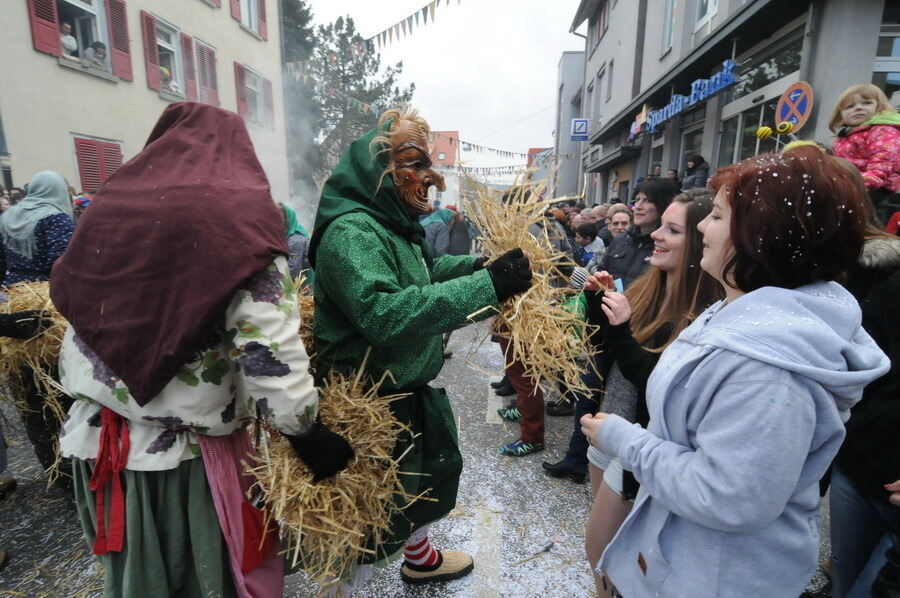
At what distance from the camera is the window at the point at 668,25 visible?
1140 centimetres

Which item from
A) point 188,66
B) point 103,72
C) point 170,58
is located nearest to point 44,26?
point 103,72

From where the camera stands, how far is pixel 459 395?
15.6ft

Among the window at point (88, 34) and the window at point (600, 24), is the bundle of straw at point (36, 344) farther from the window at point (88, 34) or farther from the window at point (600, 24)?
the window at point (600, 24)

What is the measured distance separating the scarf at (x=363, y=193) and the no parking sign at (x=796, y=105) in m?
5.80

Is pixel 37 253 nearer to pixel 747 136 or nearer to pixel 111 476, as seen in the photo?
pixel 111 476

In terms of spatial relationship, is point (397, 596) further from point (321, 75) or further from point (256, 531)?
point (321, 75)

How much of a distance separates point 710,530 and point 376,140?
161 cm

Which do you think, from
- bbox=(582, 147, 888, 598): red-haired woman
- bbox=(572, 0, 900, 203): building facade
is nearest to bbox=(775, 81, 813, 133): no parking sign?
bbox=(572, 0, 900, 203): building facade

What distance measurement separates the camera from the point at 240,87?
1475cm

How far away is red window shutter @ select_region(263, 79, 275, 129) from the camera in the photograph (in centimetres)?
1617

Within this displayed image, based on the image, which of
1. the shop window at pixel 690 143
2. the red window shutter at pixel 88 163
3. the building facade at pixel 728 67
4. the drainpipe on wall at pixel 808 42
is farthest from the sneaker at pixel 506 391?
the red window shutter at pixel 88 163

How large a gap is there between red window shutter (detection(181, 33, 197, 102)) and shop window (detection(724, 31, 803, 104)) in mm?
12843

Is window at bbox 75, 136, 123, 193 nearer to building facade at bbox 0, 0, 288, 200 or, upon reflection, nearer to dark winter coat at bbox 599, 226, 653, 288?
building facade at bbox 0, 0, 288, 200

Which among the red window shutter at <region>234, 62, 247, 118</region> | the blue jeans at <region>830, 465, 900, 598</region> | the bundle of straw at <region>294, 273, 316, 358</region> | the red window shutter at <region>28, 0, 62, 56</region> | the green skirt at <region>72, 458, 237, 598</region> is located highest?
the red window shutter at <region>234, 62, 247, 118</region>
